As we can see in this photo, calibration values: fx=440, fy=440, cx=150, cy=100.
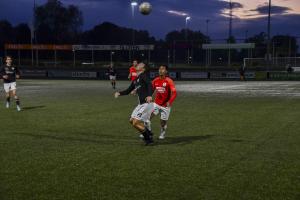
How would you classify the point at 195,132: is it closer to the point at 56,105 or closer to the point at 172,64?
the point at 56,105

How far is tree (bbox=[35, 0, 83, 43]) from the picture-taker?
104 meters

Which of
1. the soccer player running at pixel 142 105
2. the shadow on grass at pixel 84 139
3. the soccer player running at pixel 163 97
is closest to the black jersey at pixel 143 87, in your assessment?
the soccer player running at pixel 142 105

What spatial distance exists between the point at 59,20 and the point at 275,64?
218 ft

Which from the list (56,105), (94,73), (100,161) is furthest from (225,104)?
(94,73)

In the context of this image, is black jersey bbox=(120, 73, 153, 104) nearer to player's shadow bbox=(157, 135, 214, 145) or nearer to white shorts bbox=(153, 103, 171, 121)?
white shorts bbox=(153, 103, 171, 121)

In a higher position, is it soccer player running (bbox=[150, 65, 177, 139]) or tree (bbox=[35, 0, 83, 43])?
tree (bbox=[35, 0, 83, 43])

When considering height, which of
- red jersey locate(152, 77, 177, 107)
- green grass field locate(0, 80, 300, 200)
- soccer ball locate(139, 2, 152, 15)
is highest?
soccer ball locate(139, 2, 152, 15)

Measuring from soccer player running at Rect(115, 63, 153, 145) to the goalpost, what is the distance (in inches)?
1693

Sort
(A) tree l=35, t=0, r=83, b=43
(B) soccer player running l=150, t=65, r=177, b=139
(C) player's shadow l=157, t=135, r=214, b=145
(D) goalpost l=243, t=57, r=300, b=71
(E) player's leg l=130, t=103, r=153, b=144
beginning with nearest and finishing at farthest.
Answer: (E) player's leg l=130, t=103, r=153, b=144 < (C) player's shadow l=157, t=135, r=214, b=145 < (B) soccer player running l=150, t=65, r=177, b=139 < (D) goalpost l=243, t=57, r=300, b=71 < (A) tree l=35, t=0, r=83, b=43

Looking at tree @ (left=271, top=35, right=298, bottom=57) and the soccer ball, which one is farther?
tree @ (left=271, top=35, right=298, bottom=57)

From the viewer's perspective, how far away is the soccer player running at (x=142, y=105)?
35.2 ft

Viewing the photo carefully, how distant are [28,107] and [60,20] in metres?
90.8

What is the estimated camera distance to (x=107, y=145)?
424 inches

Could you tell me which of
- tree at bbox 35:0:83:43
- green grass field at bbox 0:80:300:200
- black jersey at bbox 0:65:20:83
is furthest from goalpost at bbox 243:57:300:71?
tree at bbox 35:0:83:43
